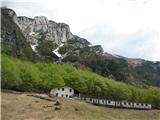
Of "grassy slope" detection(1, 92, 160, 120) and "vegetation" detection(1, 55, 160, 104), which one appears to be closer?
"grassy slope" detection(1, 92, 160, 120)

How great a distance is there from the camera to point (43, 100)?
8994 cm

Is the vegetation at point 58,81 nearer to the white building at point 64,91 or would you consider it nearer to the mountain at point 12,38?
the white building at point 64,91

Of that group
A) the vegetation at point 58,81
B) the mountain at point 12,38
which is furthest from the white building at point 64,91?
the mountain at point 12,38

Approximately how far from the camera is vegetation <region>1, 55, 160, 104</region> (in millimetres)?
104438

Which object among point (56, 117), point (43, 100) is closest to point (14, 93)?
point (43, 100)

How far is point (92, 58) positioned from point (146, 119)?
9011cm

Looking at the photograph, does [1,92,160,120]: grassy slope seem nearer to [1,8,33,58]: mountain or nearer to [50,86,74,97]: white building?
Answer: [50,86,74,97]: white building

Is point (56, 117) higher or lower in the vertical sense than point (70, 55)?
lower

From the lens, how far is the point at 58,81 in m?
118

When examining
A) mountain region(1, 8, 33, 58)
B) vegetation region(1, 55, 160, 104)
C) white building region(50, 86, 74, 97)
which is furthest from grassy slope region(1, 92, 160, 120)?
mountain region(1, 8, 33, 58)

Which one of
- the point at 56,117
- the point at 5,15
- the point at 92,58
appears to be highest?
the point at 5,15

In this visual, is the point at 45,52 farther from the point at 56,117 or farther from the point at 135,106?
the point at 56,117

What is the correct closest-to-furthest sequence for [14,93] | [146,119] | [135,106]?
[146,119] < [14,93] < [135,106]

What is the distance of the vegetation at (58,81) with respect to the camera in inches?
4112
